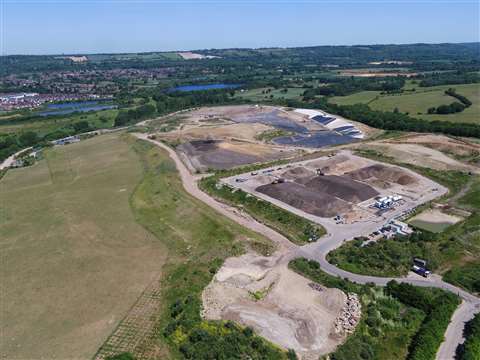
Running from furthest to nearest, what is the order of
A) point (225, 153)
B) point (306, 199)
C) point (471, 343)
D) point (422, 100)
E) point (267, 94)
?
point (267, 94) → point (422, 100) → point (225, 153) → point (306, 199) → point (471, 343)

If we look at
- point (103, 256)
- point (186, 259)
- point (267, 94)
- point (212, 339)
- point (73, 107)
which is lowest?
point (73, 107)

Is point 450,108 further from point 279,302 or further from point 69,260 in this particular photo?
point 69,260

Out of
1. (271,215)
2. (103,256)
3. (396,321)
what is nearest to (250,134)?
(271,215)

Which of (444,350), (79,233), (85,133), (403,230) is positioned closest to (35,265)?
(79,233)

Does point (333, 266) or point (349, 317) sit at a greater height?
point (349, 317)

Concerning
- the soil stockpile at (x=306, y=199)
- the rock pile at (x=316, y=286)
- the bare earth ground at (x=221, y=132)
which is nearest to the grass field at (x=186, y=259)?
the rock pile at (x=316, y=286)

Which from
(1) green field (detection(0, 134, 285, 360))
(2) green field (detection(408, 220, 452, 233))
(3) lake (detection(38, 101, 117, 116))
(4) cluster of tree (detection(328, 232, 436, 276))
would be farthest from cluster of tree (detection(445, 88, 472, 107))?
(3) lake (detection(38, 101, 117, 116))

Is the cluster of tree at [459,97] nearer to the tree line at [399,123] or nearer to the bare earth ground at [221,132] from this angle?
the tree line at [399,123]
